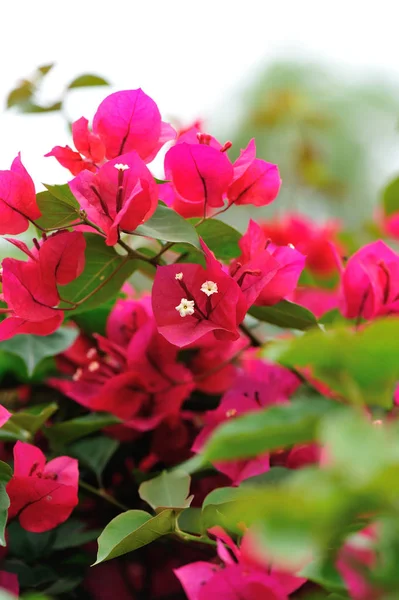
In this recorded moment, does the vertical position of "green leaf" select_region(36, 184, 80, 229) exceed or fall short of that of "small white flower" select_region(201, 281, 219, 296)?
it exceeds it

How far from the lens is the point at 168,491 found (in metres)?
0.44

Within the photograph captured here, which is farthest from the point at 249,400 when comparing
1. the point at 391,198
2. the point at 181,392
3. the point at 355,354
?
the point at 391,198

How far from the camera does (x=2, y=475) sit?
41cm

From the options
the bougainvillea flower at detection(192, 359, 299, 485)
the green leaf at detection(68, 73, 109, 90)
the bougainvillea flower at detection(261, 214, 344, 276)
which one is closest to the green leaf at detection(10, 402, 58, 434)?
the bougainvillea flower at detection(192, 359, 299, 485)

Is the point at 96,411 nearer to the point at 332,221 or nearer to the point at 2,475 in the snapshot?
the point at 2,475

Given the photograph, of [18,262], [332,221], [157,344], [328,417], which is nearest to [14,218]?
[18,262]

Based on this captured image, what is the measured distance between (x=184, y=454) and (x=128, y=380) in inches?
2.9

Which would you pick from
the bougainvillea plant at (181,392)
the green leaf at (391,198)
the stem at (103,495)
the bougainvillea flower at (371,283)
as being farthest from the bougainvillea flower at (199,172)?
the green leaf at (391,198)

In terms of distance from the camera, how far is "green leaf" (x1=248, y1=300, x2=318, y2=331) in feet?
1.62

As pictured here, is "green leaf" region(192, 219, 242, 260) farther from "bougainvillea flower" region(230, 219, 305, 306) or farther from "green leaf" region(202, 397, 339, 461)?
"green leaf" region(202, 397, 339, 461)

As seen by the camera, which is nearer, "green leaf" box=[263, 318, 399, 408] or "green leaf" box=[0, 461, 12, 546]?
"green leaf" box=[263, 318, 399, 408]

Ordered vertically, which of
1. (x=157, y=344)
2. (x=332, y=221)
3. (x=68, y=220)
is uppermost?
(x=68, y=220)

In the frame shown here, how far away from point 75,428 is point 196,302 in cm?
16

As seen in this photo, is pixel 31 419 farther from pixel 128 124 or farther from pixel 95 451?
pixel 128 124
